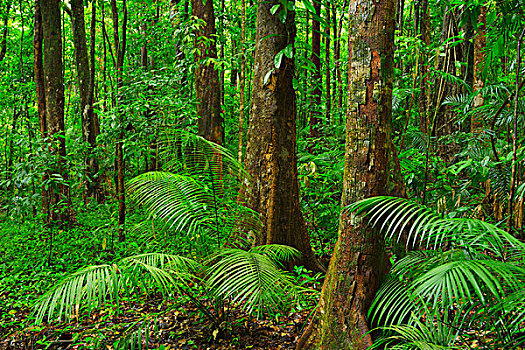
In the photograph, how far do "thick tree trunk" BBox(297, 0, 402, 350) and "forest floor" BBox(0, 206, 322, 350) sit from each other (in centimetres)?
56

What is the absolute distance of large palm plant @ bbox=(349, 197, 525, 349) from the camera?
1.84 meters

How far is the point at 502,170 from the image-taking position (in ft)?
11.5

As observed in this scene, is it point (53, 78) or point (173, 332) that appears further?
point (53, 78)

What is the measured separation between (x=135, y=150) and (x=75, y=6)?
4842 millimetres

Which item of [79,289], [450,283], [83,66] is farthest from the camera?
[83,66]

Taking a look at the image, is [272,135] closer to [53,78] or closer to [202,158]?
[202,158]

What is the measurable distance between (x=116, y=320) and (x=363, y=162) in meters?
3.18

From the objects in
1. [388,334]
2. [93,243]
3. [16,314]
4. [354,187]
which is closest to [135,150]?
[93,243]

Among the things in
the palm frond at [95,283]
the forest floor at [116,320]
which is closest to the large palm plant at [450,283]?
the forest floor at [116,320]

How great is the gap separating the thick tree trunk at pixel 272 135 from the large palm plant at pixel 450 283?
172cm

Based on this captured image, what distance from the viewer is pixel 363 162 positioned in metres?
Result: 2.56

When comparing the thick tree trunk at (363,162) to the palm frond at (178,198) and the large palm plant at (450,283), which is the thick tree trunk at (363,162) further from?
the palm frond at (178,198)

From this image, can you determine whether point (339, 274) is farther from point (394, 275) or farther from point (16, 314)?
point (16, 314)

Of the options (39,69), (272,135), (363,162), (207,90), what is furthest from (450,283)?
(39,69)
